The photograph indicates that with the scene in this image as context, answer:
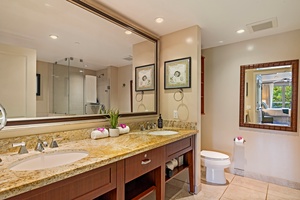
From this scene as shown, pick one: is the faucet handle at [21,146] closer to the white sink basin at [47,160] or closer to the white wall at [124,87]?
the white sink basin at [47,160]

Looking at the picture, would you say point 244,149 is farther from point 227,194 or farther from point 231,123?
point 227,194

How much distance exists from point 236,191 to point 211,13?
7.82 ft

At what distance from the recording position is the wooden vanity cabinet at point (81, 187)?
0.87 metres

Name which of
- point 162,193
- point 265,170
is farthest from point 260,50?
point 162,193

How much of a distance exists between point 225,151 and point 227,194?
858 millimetres

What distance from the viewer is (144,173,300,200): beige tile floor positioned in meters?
2.20

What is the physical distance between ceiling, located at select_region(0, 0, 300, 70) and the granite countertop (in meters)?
0.84

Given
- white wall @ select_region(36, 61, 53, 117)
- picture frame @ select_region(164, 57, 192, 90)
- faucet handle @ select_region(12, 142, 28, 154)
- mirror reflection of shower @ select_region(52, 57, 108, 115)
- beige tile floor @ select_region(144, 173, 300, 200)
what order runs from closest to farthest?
faucet handle @ select_region(12, 142, 28, 154) → white wall @ select_region(36, 61, 53, 117) → mirror reflection of shower @ select_region(52, 57, 108, 115) → beige tile floor @ select_region(144, 173, 300, 200) → picture frame @ select_region(164, 57, 192, 90)

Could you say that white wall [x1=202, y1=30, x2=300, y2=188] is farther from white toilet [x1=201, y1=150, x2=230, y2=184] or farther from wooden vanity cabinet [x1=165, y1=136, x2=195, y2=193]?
wooden vanity cabinet [x1=165, y1=136, x2=195, y2=193]

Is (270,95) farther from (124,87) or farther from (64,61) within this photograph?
(64,61)

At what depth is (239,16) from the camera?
79.7 inches

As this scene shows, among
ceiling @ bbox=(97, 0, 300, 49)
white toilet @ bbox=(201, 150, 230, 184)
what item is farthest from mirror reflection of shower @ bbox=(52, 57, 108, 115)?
white toilet @ bbox=(201, 150, 230, 184)

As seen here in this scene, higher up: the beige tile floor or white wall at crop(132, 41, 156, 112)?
white wall at crop(132, 41, 156, 112)

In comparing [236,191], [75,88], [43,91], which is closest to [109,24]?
[75,88]
